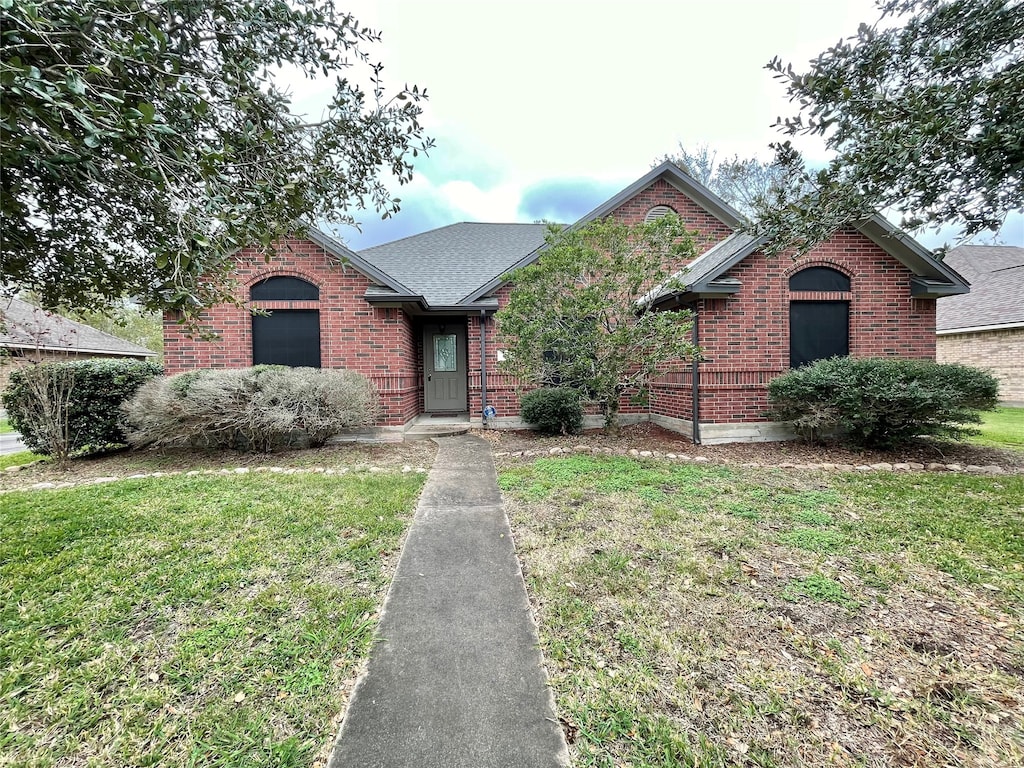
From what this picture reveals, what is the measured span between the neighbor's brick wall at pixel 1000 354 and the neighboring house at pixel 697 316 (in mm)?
9649

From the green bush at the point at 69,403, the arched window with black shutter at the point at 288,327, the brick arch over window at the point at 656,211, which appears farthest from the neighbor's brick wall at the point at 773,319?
the green bush at the point at 69,403

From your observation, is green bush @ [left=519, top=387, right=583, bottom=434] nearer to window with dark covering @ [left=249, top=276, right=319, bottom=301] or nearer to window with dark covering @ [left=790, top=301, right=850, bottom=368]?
window with dark covering @ [left=790, top=301, right=850, bottom=368]

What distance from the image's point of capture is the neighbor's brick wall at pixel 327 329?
27.6 ft

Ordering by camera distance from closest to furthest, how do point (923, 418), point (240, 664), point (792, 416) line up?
point (240, 664) → point (923, 418) → point (792, 416)

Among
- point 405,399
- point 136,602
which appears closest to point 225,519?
point 136,602

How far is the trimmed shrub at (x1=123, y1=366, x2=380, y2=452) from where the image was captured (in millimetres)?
6551

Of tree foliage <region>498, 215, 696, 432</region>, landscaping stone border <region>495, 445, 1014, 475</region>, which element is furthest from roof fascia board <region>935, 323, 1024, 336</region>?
Answer: tree foliage <region>498, 215, 696, 432</region>

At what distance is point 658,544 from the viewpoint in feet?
11.4

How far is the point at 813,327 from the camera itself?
8039 millimetres

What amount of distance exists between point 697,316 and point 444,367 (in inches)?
262

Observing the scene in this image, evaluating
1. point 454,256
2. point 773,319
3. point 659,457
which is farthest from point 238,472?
point 773,319

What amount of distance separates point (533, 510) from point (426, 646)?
7.33 ft

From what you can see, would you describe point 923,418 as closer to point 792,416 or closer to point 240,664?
point 792,416

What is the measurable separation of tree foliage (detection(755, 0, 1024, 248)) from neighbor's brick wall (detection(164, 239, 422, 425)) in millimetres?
7413
